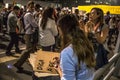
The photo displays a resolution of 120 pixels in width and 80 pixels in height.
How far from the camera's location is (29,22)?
411 inches

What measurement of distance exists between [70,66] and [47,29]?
16.0ft

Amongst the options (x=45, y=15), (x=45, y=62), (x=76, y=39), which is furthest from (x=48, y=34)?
(x=76, y=39)

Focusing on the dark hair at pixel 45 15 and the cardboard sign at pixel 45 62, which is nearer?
the cardboard sign at pixel 45 62

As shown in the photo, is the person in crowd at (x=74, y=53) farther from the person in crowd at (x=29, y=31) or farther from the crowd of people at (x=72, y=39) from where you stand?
the person in crowd at (x=29, y=31)

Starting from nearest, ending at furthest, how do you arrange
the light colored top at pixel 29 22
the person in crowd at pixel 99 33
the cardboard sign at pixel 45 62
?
1. the cardboard sign at pixel 45 62
2. the person in crowd at pixel 99 33
3. the light colored top at pixel 29 22

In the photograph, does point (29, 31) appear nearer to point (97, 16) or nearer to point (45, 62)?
point (97, 16)

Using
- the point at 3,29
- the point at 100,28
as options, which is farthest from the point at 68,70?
the point at 3,29

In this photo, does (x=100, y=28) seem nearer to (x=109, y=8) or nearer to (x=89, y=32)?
(x=89, y=32)

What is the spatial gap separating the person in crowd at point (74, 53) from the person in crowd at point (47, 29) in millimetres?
4554

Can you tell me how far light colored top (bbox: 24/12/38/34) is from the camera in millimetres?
10242

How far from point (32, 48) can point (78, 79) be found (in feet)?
21.9

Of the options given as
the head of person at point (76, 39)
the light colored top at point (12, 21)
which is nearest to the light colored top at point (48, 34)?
the light colored top at point (12, 21)

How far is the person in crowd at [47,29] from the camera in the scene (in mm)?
7770

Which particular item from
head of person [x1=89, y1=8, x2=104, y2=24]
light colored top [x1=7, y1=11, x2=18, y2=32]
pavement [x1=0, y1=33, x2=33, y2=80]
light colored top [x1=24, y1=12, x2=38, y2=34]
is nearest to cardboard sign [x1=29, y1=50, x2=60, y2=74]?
head of person [x1=89, y1=8, x2=104, y2=24]
